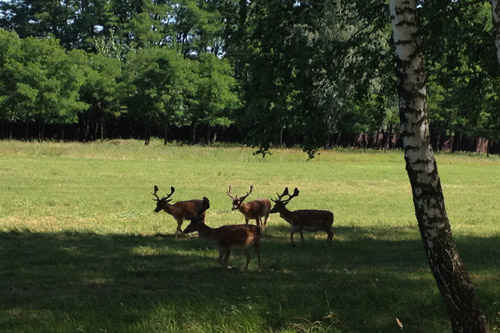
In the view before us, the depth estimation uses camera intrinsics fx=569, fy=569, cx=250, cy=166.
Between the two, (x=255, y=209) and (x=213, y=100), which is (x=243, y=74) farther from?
(x=213, y=100)

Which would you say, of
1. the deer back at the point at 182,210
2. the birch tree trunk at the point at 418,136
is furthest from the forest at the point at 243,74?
the birch tree trunk at the point at 418,136

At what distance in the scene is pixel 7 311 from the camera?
635cm

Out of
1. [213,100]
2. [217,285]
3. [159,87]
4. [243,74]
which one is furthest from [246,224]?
[213,100]

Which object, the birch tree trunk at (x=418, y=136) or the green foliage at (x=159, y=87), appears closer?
the birch tree trunk at (x=418, y=136)

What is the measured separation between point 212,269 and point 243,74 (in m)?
7.60

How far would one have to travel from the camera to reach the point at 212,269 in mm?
8914

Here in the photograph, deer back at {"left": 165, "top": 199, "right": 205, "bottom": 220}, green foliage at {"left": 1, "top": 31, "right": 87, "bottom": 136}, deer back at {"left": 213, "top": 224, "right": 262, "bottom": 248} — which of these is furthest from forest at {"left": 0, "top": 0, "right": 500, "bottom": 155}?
deer back at {"left": 165, "top": 199, "right": 205, "bottom": 220}

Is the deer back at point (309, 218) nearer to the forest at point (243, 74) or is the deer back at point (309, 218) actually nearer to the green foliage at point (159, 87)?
the forest at point (243, 74)

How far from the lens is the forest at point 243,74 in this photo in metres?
9.81

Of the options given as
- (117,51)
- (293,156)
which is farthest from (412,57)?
(117,51)

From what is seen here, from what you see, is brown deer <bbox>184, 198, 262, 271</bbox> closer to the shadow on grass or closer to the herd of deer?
the herd of deer

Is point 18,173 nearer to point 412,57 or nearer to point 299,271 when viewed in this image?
point 299,271

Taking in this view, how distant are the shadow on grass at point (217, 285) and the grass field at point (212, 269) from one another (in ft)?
0.07

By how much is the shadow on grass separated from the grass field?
2 centimetres
